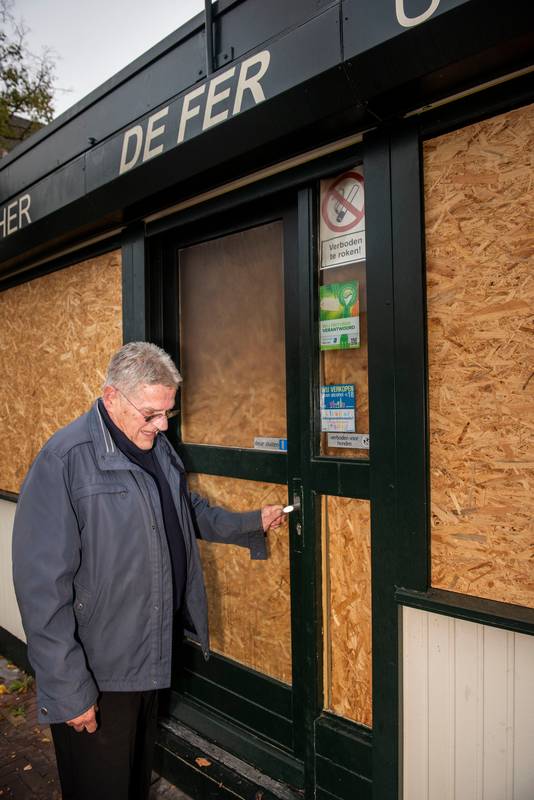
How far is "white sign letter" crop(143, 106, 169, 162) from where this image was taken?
2521mm

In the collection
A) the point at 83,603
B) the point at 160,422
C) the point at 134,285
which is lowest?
the point at 83,603

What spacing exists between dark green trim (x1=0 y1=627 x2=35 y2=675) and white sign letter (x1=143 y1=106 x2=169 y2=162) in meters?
3.58

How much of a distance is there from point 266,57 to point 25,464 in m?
3.38

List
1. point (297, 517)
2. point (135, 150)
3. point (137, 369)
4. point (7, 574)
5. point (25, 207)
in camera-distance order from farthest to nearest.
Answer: point (7, 574), point (25, 207), point (135, 150), point (297, 517), point (137, 369)

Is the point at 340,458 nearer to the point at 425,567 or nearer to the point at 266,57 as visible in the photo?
the point at 425,567

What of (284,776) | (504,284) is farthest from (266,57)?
(284,776)

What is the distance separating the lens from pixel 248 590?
2.94 meters

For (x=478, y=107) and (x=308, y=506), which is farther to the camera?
(x=308, y=506)

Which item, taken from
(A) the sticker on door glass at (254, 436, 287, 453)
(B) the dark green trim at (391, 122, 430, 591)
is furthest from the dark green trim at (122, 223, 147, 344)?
(B) the dark green trim at (391, 122, 430, 591)

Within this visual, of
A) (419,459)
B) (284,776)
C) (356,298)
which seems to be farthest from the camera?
(284,776)

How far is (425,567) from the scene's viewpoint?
1.94m

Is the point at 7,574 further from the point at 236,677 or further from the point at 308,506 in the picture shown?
the point at 308,506

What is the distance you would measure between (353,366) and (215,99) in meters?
1.26

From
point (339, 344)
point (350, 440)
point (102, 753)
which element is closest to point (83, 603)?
point (102, 753)
